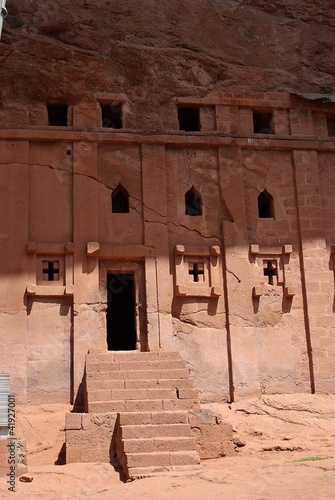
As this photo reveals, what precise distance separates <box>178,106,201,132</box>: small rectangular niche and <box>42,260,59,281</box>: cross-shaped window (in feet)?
13.0

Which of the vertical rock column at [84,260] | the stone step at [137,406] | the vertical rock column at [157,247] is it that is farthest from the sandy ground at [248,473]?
the vertical rock column at [84,260]

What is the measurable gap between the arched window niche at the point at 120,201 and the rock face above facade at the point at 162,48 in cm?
183

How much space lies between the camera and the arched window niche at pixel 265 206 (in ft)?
50.4

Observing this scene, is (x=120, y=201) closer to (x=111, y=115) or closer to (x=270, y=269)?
(x=111, y=115)

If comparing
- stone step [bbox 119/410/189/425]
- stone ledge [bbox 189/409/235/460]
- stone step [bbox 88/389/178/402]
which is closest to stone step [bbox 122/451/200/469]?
stone ledge [bbox 189/409/235/460]

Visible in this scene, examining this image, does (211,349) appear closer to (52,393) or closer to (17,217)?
(52,393)

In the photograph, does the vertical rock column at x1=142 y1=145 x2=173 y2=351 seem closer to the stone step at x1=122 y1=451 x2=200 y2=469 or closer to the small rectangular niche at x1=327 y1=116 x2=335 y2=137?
the stone step at x1=122 y1=451 x2=200 y2=469

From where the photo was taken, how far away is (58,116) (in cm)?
1586

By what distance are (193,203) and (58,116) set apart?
318 centimetres

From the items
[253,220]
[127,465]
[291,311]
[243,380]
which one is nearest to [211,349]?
[243,380]

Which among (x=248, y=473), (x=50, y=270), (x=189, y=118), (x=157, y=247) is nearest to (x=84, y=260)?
(x=50, y=270)

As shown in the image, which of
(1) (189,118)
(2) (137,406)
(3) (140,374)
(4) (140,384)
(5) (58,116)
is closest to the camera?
(2) (137,406)

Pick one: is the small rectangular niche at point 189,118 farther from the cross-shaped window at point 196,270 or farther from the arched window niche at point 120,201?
the cross-shaped window at point 196,270

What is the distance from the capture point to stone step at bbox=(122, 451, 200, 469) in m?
10.8
